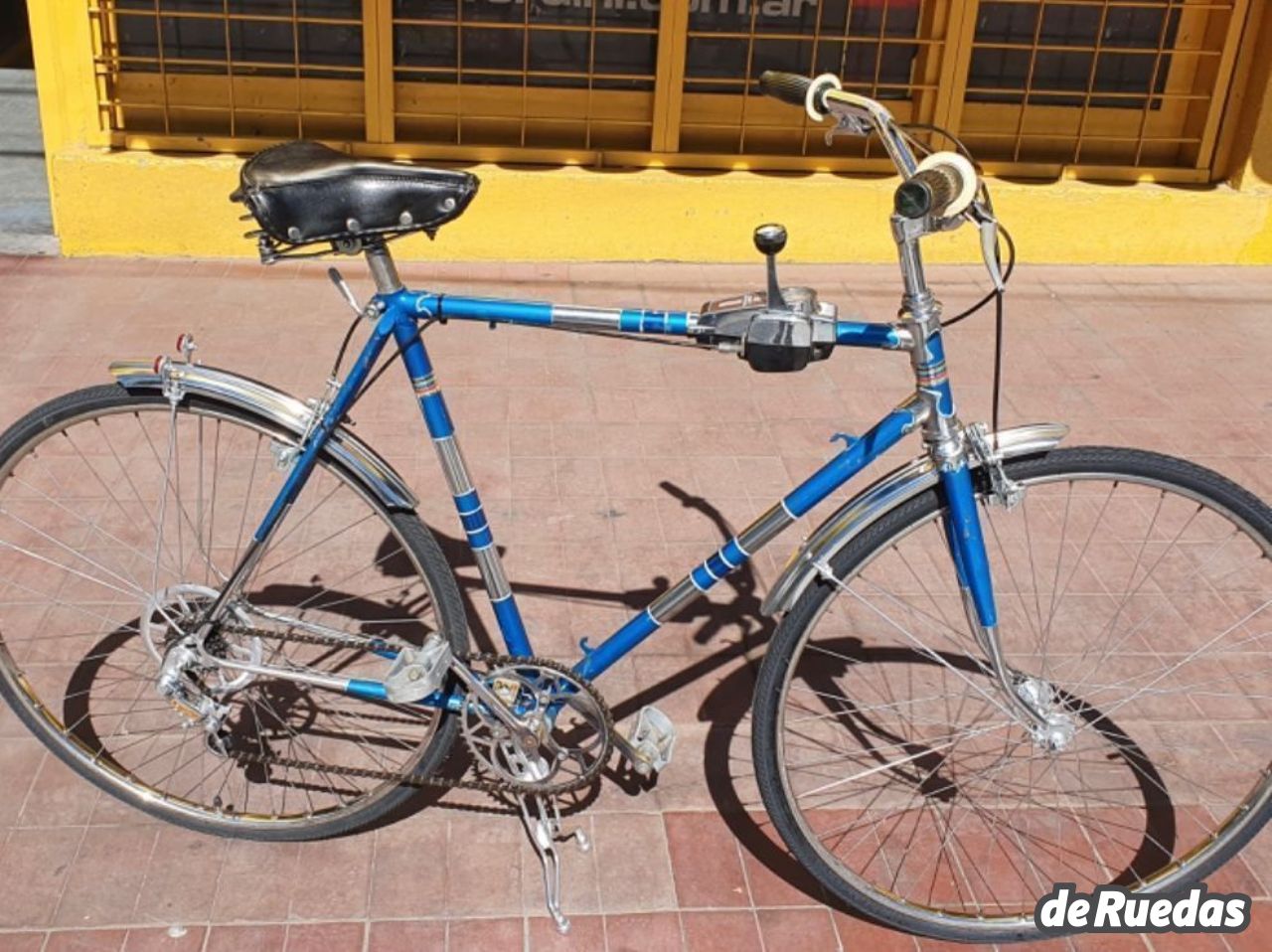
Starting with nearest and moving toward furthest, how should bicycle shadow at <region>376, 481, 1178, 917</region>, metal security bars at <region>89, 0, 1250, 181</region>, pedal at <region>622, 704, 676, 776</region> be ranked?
pedal at <region>622, 704, 676, 776</region>, bicycle shadow at <region>376, 481, 1178, 917</region>, metal security bars at <region>89, 0, 1250, 181</region>

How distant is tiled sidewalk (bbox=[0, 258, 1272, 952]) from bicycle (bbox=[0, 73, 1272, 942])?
135 mm

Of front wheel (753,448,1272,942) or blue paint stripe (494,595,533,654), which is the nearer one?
front wheel (753,448,1272,942)

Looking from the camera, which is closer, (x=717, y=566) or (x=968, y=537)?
(x=968, y=537)

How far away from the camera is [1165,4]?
673 centimetres

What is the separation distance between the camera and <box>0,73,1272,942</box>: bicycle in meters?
2.68

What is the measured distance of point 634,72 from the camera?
672 cm

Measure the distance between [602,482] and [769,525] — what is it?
2.06 m

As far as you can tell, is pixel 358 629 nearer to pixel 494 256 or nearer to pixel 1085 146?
pixel 494 256

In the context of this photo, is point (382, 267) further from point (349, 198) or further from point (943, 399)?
point (943, 399)

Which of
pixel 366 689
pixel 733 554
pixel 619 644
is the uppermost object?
pixel 733 554

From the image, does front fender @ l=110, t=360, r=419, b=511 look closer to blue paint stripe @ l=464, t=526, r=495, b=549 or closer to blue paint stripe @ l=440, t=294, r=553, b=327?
blue paint stripe @ l=464, t=526, r=495, b=549

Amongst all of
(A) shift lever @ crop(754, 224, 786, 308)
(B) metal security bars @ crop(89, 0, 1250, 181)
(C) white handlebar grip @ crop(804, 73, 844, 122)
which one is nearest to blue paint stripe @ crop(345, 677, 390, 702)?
(A) shift lever @ crop(754, 224, 786, 308)

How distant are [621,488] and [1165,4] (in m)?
3.99

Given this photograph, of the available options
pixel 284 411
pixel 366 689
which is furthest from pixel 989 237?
pixel 366 689
